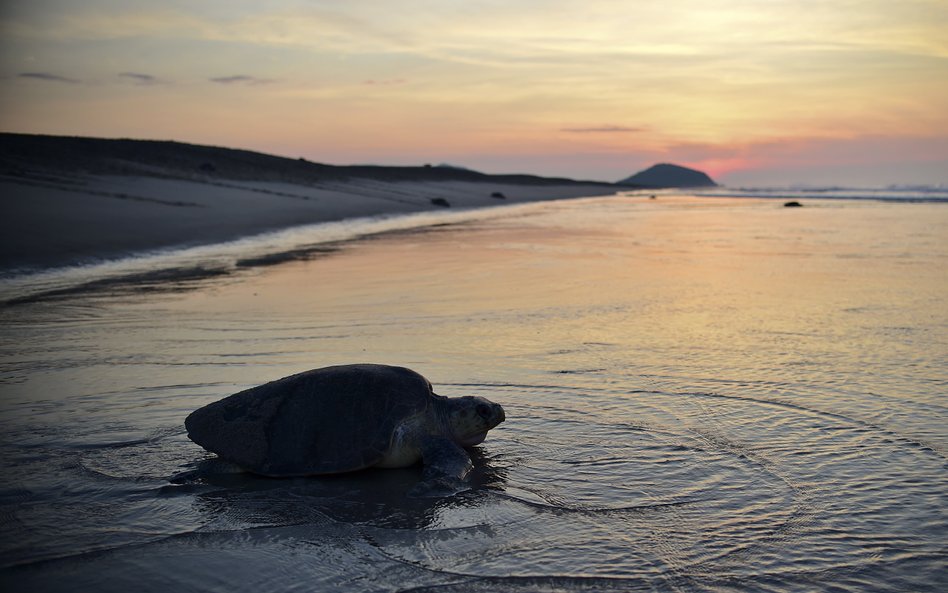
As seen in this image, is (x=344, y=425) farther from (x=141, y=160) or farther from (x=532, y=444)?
(x=141, y=160)

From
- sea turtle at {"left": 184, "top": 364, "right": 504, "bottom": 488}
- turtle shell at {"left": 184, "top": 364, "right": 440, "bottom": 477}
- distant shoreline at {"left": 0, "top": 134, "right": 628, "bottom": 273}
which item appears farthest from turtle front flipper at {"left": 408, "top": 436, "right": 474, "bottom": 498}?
distant shoreline at {"left": 0, "top": 134, "right": 628, "bottom": 273}

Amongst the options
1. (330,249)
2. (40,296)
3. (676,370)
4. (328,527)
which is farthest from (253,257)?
(328,527)

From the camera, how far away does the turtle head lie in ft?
18.6

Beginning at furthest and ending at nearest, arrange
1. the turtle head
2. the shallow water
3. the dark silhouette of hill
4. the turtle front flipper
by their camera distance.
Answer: the dark silhouette of hill
the turtle head
the turtle front flipper
the shallow water

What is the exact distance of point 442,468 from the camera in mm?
5215

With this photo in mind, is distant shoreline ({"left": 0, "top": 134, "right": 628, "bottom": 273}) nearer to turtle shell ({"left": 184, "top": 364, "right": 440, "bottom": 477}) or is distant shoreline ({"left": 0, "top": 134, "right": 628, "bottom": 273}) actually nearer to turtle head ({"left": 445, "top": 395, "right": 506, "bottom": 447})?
turtle shell ({"left": 184, "top": 364, "right": 440, "bottom": 477})

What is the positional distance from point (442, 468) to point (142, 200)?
24790mm

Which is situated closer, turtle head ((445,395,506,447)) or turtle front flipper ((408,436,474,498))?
turtle front flipper ((408,436,474,498))

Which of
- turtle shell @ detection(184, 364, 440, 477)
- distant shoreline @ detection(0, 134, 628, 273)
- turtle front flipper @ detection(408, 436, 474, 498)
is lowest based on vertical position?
turtle front flipper @ detection(408, 436, 474, 498)

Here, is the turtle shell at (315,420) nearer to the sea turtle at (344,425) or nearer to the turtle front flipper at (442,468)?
the sea turtle at (344,425)

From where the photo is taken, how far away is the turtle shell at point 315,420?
17.6 ft

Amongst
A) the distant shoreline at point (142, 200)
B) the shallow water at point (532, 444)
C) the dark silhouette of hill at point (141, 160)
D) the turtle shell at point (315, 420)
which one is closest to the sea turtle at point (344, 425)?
the turtle shell at point (315, 420)

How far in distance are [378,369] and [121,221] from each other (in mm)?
18600

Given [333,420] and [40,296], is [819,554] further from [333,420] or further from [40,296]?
[40,296]
